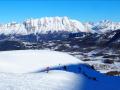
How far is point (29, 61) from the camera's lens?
4362cm

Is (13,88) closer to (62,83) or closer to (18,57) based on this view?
(62,83)

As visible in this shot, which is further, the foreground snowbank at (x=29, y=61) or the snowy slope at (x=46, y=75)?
the foreground snowbank at (x=29, y=61)

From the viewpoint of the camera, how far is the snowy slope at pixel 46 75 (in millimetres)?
23577

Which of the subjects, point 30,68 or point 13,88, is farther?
point 30,68

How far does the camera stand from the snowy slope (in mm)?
23577

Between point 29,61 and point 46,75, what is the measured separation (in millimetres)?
15215

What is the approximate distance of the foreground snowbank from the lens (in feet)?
129

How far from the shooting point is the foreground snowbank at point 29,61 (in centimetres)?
3922

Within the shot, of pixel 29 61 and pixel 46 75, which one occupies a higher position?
pixel 46 75

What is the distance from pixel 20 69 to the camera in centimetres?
3928

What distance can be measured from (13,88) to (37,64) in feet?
72.7

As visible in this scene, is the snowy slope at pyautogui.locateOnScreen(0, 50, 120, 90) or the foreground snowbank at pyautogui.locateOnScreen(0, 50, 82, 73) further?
the foreground snowbank at pyautogui.locateOnScreen(0, 50, 82, 73)

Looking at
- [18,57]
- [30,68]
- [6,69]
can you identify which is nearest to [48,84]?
[6,69]

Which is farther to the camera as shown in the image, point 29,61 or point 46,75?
point 29,61
